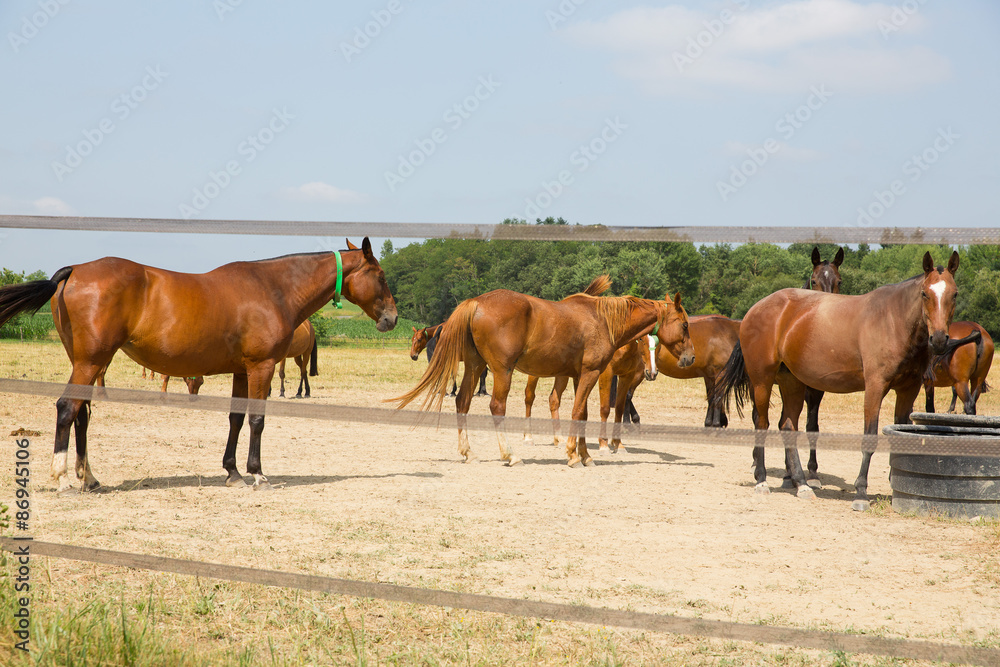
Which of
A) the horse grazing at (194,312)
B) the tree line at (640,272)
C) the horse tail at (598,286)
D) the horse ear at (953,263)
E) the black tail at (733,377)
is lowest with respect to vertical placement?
the black tail at (733,377)

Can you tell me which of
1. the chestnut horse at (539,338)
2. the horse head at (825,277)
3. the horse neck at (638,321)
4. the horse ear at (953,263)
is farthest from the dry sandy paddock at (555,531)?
the horse head at (825,277)

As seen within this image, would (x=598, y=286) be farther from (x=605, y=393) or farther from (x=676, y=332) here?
(x=605, y=393)

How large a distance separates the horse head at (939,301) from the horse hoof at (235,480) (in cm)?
647

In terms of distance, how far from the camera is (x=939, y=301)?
259 inches

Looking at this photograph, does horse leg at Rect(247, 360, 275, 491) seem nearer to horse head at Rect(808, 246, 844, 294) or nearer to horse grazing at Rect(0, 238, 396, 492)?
horse grazing at Rect(0, 238, 396, 492)

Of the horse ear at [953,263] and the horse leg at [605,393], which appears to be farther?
the horse leg at [605,393]

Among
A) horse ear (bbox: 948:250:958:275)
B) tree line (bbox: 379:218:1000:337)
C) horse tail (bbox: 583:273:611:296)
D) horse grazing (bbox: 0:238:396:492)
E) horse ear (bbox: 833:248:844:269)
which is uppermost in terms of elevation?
tree line (bbox: 379:218:1000:337)

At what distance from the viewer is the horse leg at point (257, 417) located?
7578 mm

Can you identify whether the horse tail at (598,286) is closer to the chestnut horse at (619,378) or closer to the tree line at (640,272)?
the chestnut horse at (619,378)

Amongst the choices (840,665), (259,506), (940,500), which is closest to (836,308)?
(940,500)

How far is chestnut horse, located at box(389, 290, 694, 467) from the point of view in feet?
32.8

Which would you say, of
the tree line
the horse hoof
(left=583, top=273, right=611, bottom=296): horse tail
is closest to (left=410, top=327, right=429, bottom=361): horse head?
the tree line

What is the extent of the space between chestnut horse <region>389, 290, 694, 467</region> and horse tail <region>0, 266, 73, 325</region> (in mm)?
4214

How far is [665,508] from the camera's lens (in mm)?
7535
